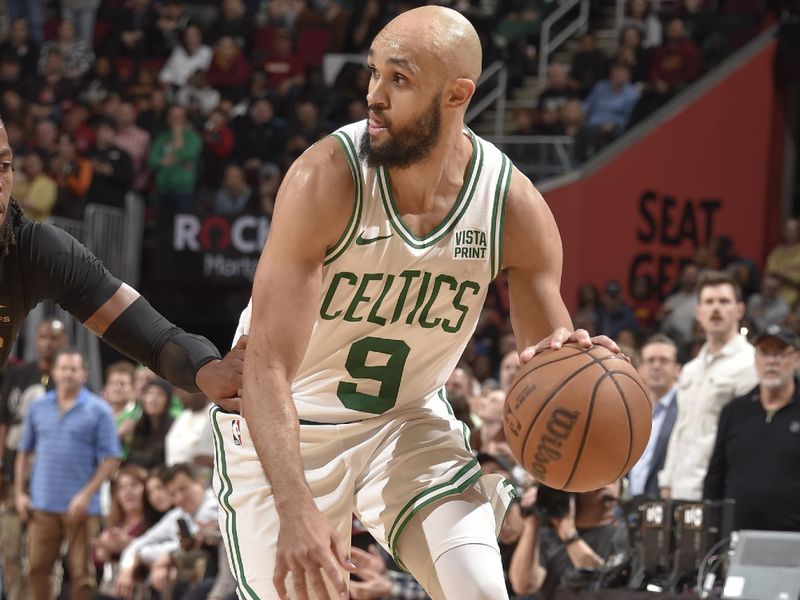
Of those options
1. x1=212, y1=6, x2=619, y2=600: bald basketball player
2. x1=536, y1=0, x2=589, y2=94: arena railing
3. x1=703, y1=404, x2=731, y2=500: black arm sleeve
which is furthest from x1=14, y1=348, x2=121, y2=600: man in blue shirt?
x1=536, y1=0, x2=589, y2=94: arena railing

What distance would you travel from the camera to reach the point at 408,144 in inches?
146

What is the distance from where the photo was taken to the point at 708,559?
6.34 m

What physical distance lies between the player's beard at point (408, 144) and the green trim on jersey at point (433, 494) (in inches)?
33.6

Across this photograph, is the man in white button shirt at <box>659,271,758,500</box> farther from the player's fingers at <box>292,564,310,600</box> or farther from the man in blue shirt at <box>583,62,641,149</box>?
the man in blue shirt at <box>583,62,641,149</box>

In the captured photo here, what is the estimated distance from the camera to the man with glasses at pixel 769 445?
6715mm

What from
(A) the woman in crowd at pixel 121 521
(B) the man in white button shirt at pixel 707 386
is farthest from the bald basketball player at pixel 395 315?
(A) the woman in crowd at pixel 121 521

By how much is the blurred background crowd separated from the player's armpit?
96 cm

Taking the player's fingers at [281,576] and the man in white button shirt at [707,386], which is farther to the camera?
the man in white button shirt at [707,386]

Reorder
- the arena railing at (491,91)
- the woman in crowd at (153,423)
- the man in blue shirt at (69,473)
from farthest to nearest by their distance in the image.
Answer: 1. the arena railing at (491,91)
2. the woman in crowd at (153,423)
3. the man in blue shirt at (69,473)

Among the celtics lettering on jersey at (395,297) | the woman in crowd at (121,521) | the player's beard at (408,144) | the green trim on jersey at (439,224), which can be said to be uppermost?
the player's beard at (408,144)

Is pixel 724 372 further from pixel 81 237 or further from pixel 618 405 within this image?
pixel 81 237

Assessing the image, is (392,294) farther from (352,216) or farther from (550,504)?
(550,504)

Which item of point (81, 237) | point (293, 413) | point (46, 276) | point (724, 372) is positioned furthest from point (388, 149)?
point (81, 237)

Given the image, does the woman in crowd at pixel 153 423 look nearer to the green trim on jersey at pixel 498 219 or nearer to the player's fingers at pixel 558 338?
the green trim on jersey at pixel 498 219
